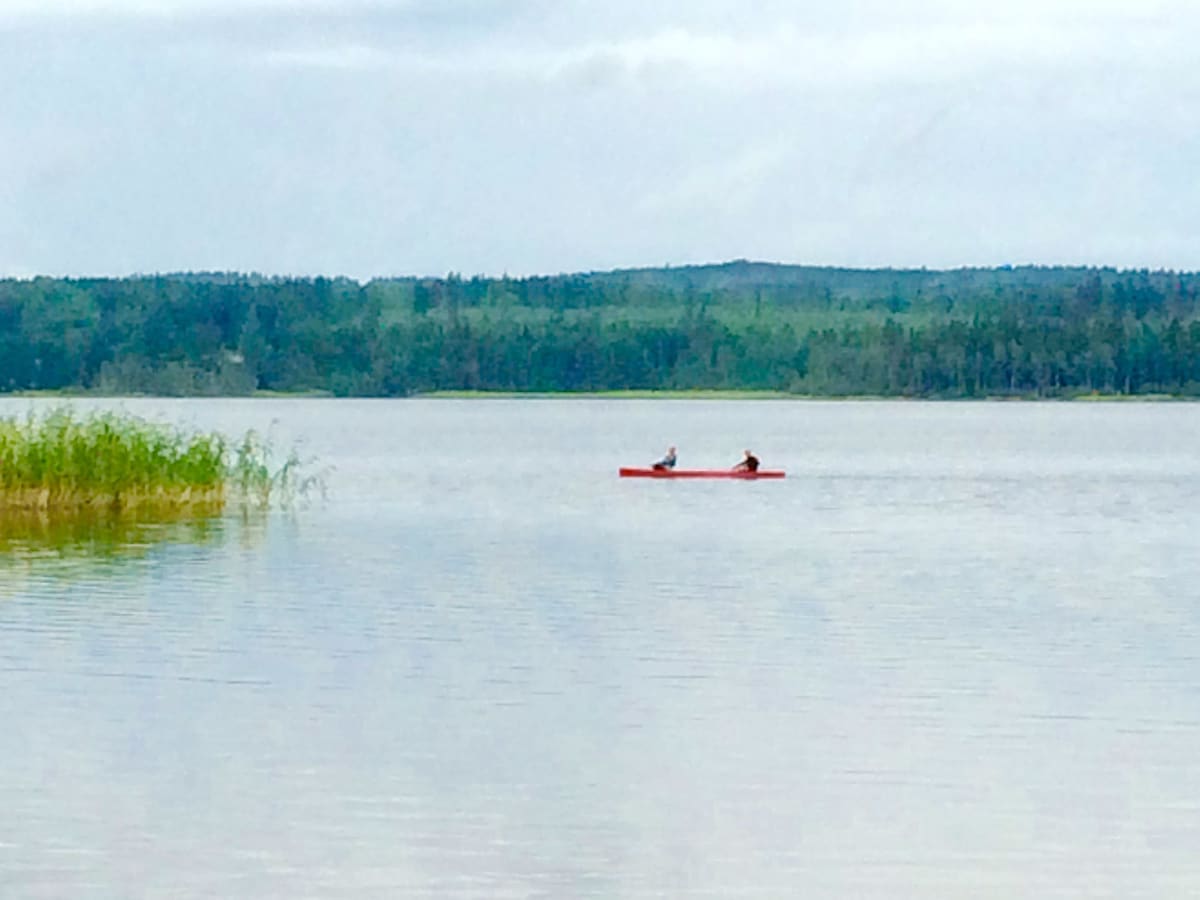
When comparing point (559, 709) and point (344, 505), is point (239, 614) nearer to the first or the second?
point (559, 709)

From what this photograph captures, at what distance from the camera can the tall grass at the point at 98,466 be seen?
30.9m

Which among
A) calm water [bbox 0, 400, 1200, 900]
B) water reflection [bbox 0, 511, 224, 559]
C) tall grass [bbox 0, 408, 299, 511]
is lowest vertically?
calm water [bbox 0, 400, 1200, 900]

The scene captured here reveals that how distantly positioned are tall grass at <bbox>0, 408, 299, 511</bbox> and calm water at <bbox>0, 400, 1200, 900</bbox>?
2.63ft

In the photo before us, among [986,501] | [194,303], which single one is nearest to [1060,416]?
[194,303]

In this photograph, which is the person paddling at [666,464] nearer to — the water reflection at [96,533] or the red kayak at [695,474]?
the red kayak at [695,474]

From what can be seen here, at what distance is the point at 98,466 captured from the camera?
3134cm

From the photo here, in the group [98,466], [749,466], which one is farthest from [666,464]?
[98,466]

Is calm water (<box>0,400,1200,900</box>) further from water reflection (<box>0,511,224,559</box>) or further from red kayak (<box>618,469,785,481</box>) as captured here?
Result: red kayak (<box>618,469,785,481</box>)

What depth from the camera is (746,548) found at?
3069cm

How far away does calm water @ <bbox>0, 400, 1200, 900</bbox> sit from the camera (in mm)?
11602

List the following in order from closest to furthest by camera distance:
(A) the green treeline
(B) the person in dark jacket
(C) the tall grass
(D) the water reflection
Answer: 1. (D) the water reflection
2. (C) the tall grass
3. (B) the person in dark jacket
4. (A) the green treeline

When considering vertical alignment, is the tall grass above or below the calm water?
above

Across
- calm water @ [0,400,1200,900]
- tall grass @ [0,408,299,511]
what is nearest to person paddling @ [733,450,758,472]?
calm water @ [0,400,1200,900]

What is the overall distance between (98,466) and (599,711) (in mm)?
16705
